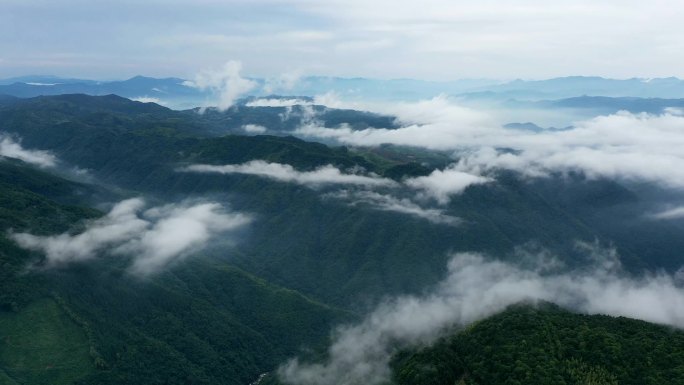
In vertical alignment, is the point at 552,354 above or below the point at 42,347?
above

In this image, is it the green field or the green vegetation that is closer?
the green vegetation

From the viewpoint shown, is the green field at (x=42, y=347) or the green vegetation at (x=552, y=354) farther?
the green field at (x=42, y=347)

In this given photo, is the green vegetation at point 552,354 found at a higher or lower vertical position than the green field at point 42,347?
higher

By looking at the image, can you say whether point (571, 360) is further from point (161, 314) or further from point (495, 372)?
point (161, 314)

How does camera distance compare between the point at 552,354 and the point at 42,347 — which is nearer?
the point at 552,354

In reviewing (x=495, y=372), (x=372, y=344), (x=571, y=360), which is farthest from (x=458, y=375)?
(x=372, y=344)
